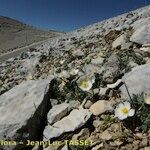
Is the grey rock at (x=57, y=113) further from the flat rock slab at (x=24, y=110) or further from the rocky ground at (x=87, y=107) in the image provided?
the flat rock slab at (x=24, y=110)

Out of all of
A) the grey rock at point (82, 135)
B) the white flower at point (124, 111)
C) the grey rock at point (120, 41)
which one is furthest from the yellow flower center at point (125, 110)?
the grey rock at point (120, 41)

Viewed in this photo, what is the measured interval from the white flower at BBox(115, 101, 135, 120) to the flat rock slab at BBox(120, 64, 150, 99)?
0.40m

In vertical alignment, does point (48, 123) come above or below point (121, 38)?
below

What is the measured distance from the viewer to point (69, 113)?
6824 mm

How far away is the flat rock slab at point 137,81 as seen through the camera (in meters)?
6.32

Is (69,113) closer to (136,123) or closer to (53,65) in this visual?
(136,123)

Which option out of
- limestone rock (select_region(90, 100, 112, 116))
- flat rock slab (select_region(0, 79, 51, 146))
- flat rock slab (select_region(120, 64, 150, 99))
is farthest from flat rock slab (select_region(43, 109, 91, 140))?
flat rock slab (select_region(120, 64, 150, 99))

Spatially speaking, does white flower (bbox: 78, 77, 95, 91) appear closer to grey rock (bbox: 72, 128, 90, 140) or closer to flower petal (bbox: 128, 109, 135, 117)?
grey rock (bbox: 72, 128, 90, 140)

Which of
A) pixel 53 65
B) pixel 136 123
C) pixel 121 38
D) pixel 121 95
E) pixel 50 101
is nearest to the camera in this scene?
pixel 136 123

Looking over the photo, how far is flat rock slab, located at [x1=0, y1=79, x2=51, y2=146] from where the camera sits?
21.1ft

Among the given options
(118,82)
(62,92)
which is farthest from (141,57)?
(62,92)

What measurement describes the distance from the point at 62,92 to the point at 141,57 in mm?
1656

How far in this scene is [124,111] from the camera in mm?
5902

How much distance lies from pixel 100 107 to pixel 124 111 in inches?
28.0
